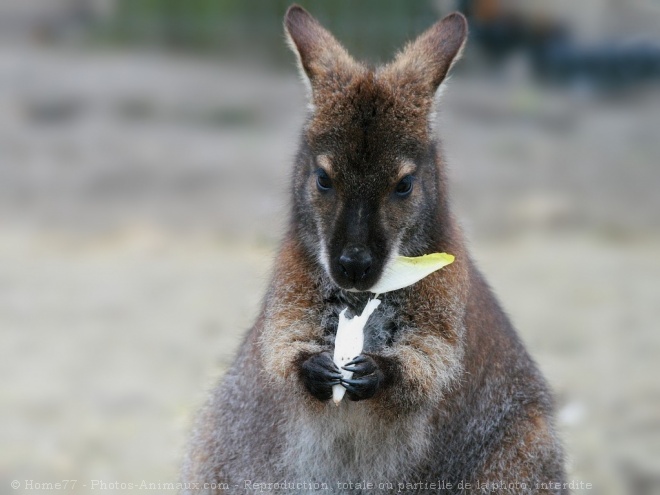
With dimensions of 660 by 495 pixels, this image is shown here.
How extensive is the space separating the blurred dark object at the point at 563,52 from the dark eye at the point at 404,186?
416 inches

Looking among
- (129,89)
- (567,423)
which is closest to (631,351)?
(567,423)

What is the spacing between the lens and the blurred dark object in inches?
609

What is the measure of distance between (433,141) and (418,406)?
1441mm

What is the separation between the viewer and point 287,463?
543 centimetres

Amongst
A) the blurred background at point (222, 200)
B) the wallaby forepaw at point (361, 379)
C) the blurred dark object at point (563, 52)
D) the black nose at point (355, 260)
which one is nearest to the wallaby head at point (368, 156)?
the black nose at point (355, 260)

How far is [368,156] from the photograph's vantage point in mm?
4855

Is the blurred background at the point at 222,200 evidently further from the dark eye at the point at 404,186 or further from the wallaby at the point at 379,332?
the dark eye at the point at 404,186

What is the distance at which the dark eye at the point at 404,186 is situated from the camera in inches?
195

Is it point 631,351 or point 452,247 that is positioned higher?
point 452,247

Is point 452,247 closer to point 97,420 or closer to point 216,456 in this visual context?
point 216,456

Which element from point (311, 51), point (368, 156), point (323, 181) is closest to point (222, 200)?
point (311, 51)

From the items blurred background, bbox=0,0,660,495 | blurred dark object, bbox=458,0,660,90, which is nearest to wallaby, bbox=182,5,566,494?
blurred background, bbox=0,0,660,495

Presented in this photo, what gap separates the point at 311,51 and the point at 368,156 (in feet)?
2.61

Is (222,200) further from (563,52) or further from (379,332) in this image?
(379,332)
